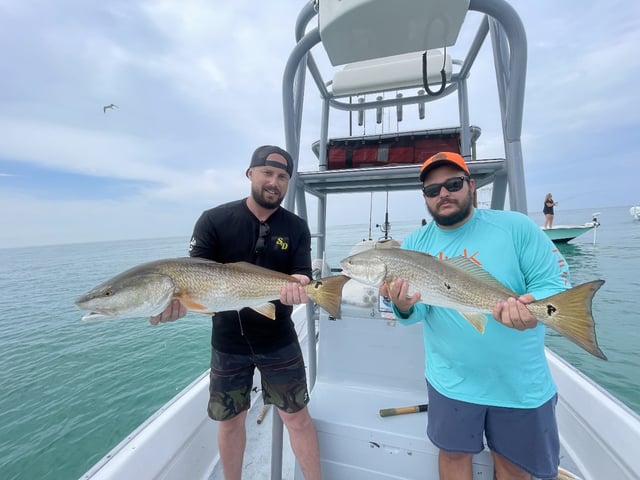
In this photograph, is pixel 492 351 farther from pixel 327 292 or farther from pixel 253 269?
pixel 253 269

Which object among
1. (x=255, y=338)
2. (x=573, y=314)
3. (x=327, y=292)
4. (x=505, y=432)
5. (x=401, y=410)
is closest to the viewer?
(x=573, y=314)

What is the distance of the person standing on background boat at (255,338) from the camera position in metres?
2.13

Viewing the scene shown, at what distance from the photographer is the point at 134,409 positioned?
5.31 meters

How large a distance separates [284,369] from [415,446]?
114cm

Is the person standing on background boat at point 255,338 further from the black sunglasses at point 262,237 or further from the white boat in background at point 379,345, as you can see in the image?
the white boat in background at point 379,345

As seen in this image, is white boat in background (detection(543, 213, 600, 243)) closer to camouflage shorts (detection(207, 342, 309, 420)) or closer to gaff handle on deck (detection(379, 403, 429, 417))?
gaff handle on deck (detection(379, 403, 429, 417))

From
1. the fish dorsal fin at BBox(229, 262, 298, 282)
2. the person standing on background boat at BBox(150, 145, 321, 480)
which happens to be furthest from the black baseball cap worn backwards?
the fish dorsal fin at BBox(229, 262, 298, 282)

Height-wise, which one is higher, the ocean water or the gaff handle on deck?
the gaff handle on deck

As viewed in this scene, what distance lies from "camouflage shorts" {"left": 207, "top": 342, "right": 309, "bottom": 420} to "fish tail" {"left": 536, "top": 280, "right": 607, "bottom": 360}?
1.76 meters

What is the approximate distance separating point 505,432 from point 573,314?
87cm

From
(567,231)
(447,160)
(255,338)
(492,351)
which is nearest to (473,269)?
(492,351)

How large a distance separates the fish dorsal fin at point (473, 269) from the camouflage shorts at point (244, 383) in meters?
1.50

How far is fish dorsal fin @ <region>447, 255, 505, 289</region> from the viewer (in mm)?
1710

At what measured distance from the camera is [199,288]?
6.47 ft
